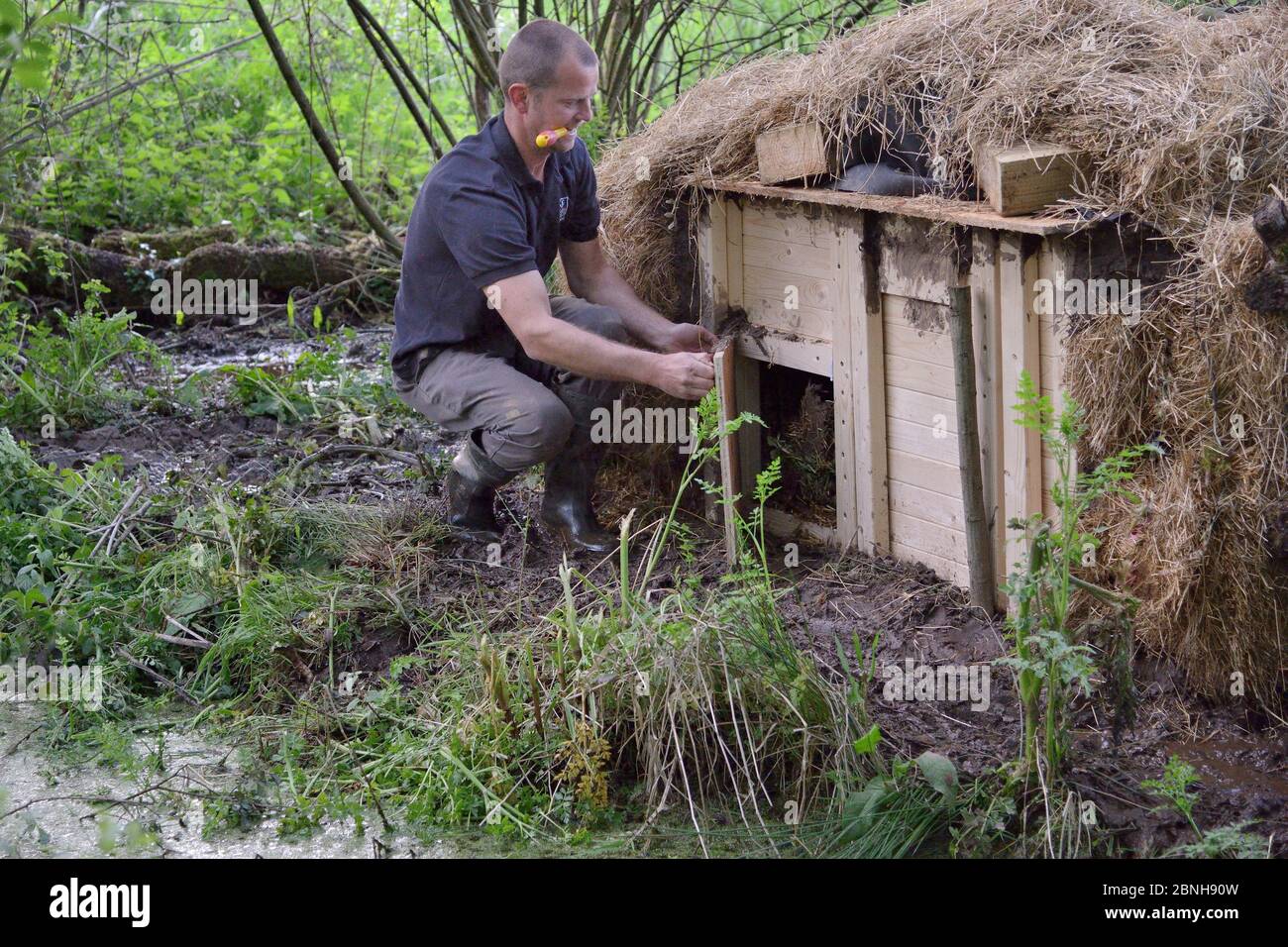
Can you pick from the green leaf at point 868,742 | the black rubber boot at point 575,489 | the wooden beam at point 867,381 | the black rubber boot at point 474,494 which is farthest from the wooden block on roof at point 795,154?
the green leaf at point 868,742

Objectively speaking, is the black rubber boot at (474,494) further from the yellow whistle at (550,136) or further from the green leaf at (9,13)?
the green leaf at (9,13)

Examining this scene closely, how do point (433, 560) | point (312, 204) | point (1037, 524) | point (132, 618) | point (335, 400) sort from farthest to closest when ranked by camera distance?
point (312, 204)
point (335, 400)
point (433, 560)
point (132, 618)
point (1037, 524)

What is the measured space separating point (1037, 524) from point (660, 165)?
234 cm

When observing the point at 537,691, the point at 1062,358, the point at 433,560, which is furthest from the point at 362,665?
the point at 1062,358

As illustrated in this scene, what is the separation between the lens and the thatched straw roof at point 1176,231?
3.48 meters

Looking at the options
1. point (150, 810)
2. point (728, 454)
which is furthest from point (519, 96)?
point (150, 810)

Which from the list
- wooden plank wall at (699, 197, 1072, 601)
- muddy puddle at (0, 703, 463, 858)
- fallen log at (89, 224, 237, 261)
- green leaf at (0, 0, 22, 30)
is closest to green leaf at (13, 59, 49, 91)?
green leaf at (0, 0, 22, 30)

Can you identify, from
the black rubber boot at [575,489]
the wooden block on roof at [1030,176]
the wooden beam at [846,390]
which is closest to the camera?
the wooden block on roof at [1030,176]

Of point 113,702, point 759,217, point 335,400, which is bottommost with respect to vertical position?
point 113,702

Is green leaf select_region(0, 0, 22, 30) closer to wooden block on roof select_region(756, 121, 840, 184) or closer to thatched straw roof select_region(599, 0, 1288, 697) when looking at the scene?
thatched straw roof select_region(599, 0, 1288, 697)

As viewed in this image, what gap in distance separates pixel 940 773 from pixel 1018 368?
126 cm

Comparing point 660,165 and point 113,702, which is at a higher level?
point 660,165

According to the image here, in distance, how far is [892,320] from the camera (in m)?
4.35

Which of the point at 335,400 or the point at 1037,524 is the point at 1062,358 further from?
the point at 335,400
